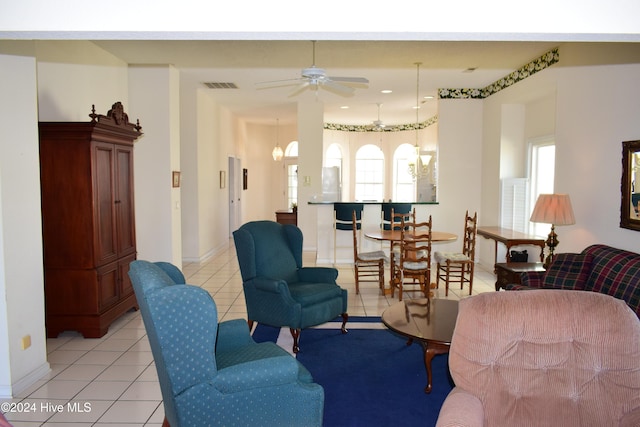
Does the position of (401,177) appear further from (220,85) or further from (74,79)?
(74,79)

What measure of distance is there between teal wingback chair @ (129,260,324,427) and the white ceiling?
12.0 ft

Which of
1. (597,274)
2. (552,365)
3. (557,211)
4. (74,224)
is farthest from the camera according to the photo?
(557,211)

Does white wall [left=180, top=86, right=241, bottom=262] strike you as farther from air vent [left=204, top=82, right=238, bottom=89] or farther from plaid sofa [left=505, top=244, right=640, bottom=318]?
plaid sofa [left=505, top=244, right=640, bottom=318]

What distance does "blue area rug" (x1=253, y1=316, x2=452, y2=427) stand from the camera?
2.93 metres

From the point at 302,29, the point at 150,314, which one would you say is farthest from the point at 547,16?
the point at 150,314

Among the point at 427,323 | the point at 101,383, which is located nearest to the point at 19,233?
the point at 101,383

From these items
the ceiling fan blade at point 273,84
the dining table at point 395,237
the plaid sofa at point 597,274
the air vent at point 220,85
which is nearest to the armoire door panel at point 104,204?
the ceiling fan blade at point 273,84

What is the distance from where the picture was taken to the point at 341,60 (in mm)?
5934

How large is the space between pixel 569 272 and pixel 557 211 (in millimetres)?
738

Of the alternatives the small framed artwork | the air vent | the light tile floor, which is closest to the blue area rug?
the light tile floor

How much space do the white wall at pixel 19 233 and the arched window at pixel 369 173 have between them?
1026 cm

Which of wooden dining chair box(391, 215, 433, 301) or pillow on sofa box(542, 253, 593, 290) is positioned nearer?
pillow on sofa box(542, 253, 593, 290)

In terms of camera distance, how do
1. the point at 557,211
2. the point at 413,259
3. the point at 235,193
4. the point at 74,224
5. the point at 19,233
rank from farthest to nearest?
the point at 235,193, the point at 413,259, the point at 557,211, the point at 74,224, the point at 19,233

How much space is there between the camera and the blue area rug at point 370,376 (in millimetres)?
2928
